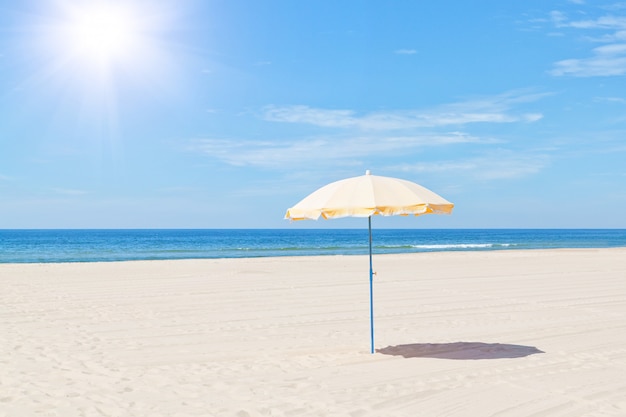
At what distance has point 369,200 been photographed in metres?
7.00

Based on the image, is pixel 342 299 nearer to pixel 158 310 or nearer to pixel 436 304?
pixel 436 304

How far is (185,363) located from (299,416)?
2564 millimetres

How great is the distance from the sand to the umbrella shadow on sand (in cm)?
3

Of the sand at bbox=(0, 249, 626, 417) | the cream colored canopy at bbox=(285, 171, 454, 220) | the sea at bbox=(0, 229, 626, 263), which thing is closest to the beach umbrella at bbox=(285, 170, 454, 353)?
the cream colored canopy at bbox=(285, 171, 454, 220)

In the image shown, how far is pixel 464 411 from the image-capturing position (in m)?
5.35

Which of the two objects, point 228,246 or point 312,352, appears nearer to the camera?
point 312,352

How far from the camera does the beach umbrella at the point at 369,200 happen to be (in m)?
6.91

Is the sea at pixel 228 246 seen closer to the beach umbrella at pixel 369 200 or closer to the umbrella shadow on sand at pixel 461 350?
the umbrella shadow on sand at pixel 461 350

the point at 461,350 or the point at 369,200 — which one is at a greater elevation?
the point at 369,200

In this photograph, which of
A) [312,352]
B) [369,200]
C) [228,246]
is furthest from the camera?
[228,246]

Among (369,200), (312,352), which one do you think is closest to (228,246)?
(312,352)

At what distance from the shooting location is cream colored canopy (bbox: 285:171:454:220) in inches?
272

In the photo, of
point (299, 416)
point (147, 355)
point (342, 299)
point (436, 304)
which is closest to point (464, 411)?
point (299, 416)

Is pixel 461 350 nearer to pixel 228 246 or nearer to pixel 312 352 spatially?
pixel 312 352
